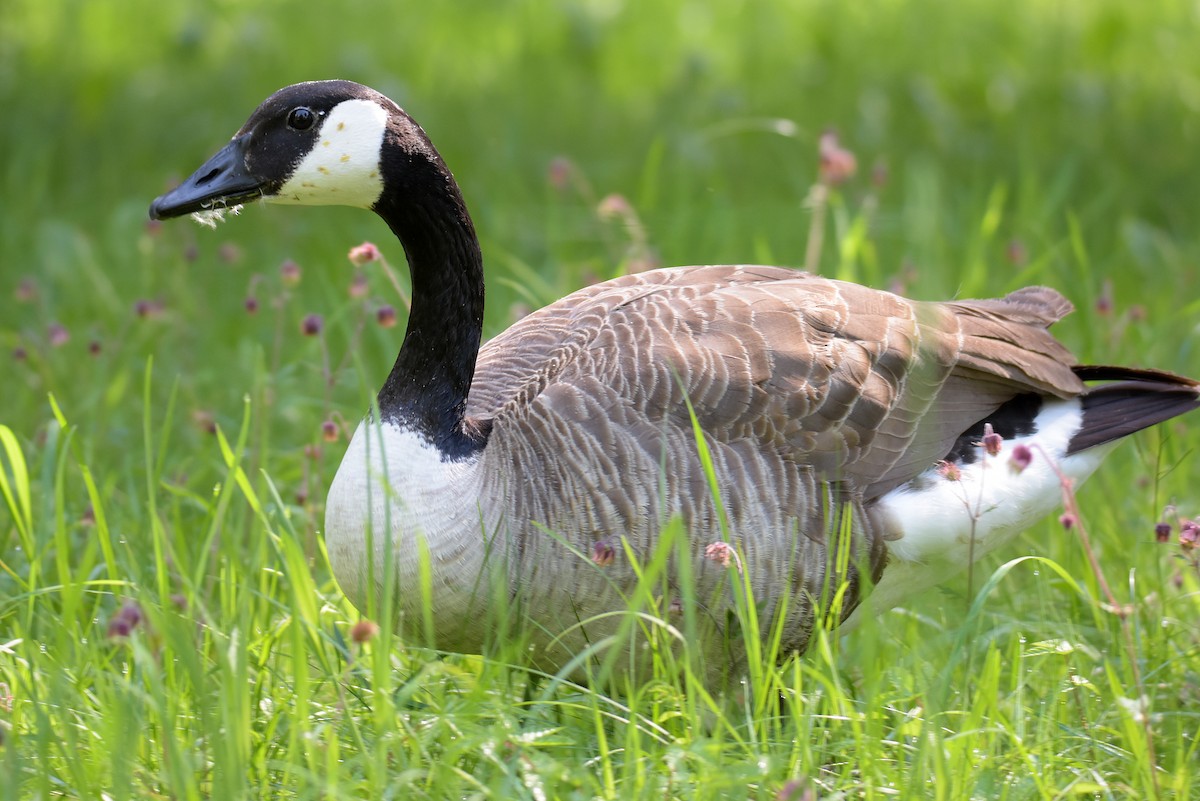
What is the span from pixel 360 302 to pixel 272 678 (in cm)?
195

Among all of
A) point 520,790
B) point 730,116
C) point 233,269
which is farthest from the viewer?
point 730,116

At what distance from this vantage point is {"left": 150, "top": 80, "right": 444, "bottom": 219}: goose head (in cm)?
315

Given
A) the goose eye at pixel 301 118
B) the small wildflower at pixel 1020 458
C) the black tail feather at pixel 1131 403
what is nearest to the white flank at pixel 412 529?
the goose eye at pixel 301 118

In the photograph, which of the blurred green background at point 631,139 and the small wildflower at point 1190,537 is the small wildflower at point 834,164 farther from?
the small wildflower at point 1190,537

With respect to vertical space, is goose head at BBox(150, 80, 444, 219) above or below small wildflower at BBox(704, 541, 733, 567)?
above

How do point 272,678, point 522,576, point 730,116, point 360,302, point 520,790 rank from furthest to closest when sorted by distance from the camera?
point 730,116 < point 360,302 < point 522,576 < point 272,678 < point 520,790

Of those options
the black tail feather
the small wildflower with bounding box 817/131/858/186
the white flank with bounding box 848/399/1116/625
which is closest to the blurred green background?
the small wildflower with bounding box 817/131/858/186

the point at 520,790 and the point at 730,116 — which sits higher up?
the point at 730,116

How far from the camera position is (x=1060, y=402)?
3.66m

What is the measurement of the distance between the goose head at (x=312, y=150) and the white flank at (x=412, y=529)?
1.91 ft

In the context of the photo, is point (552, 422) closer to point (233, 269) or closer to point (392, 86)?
point (233, 269)

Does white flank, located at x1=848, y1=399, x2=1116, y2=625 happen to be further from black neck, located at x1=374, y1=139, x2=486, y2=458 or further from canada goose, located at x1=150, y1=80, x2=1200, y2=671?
black neck, located at x1=374, y1=139, x2=486, y2=458

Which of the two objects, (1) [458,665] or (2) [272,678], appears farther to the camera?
(1) [458,665]

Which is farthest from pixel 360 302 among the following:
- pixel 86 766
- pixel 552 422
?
pixel 86 766
